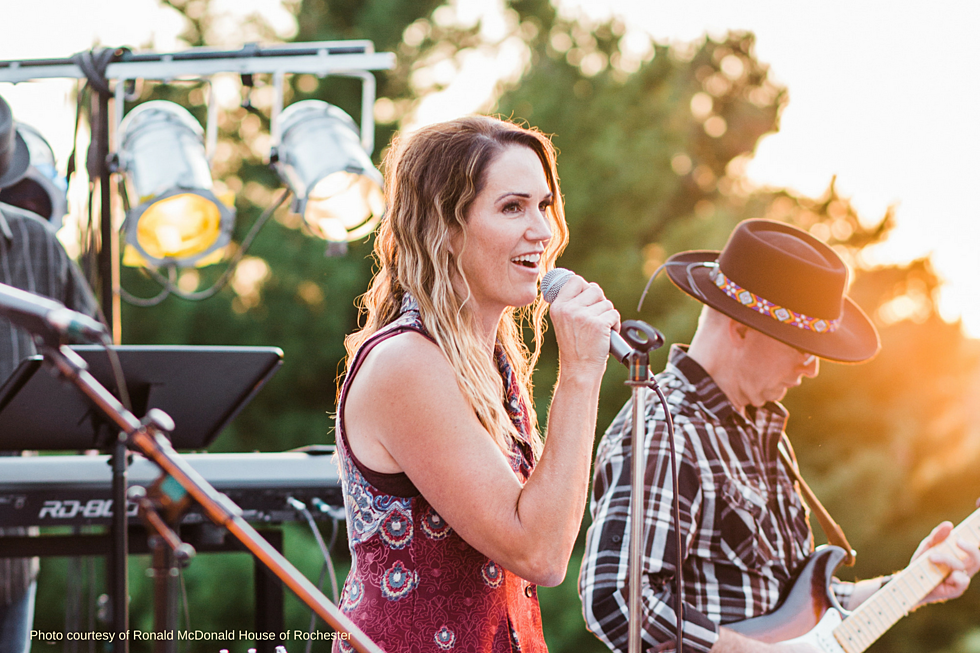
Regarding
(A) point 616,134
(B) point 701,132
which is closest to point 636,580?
(A) point 616,134

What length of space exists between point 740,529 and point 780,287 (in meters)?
0.64

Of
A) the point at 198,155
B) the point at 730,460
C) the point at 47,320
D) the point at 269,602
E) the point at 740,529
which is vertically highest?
the point at 47,320

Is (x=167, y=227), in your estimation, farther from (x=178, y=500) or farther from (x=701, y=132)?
(x=701, y=132)

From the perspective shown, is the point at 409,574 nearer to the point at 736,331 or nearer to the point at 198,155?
the point at 736,331

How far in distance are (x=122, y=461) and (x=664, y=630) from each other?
1.16 m

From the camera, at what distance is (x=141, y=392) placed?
6.95 feet

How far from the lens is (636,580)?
146cm

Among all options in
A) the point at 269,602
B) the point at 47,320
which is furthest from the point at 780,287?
the point at 47,320

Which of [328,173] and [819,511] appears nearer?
[819,511]

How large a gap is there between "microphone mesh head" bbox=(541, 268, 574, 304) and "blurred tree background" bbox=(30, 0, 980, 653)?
6.03m

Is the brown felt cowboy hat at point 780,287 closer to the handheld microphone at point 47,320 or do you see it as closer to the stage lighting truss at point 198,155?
the stage lighting truss at point 198,155

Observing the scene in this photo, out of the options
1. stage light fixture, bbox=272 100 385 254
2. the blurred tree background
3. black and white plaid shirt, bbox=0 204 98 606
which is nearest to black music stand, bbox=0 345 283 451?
Answer: black and white plaid shirt, bbox=0 204 98 606

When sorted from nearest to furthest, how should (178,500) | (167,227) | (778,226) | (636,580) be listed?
1. (178,500)
2. (636,580)
3. (778,226)
4. (167,227)

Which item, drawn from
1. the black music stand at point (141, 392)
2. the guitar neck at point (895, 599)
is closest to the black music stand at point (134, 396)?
the black music stand at point (141, 392)
